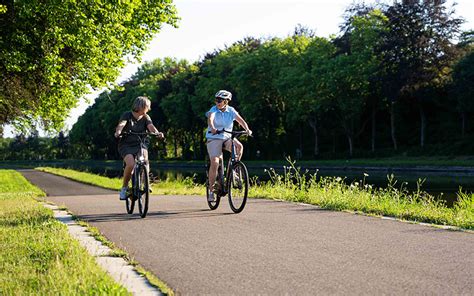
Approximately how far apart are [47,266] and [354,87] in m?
46.8

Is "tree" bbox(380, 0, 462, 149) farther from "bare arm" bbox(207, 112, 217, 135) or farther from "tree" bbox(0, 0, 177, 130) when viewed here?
"bare arm" bbox(207, 112, 217, 135)

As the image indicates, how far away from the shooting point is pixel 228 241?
651cm

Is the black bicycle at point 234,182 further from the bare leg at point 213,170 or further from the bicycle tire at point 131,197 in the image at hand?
the bicycle tire at point 131,197

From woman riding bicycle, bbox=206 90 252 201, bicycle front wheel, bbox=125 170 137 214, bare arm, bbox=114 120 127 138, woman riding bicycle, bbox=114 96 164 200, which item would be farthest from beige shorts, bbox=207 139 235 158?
bare arm, bbox=114 120 127 138

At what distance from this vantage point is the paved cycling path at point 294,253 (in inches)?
173

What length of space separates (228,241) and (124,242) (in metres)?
1.25

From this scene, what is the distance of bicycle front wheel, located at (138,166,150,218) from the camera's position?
8.98 m

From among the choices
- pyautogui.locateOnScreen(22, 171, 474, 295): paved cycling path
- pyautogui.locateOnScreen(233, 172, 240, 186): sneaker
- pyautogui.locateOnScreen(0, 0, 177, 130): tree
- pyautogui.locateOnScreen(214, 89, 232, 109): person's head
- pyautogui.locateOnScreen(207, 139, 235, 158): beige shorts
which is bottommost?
pyautogui.locateOnScreen(22, 171, 474, 295): paved cycling path

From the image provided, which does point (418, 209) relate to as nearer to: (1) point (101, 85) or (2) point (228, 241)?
(2) point (228, 241)

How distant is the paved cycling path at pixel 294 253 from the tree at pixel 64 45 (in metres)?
6.59

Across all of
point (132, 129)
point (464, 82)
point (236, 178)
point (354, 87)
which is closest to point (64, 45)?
point (132, 129)

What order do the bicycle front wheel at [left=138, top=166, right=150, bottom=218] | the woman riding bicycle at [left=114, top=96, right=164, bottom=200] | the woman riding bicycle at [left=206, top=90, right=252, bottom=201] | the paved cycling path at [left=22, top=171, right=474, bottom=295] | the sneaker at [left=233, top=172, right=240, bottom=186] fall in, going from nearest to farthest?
1. the paved cycling path at [left=22, top=171, right=474, bottom=295]
2. the bicycle front wheel at [left=138, top=166, right=150, bottom=218]
3. the woman riding bicycle at [left=114, top=96, right=164, bottom=200]
4. the sneaker at [left=233, top=172, right=240, bottom=186]
5. the woman riding bicycle at [left=206, top=90, right=252, bottom=201]

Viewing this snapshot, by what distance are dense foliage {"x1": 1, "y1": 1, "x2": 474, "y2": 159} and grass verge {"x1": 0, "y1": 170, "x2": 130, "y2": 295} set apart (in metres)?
39.3

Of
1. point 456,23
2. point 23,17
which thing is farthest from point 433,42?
point 23,17
